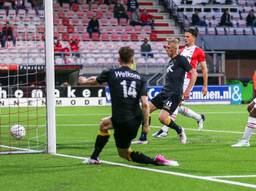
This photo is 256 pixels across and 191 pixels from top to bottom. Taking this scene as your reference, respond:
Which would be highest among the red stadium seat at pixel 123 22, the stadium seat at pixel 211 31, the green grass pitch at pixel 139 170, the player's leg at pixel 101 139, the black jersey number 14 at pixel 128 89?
the red stadium seat at pixel 123 22

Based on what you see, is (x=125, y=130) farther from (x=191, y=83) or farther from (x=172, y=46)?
(x=191, y=83)

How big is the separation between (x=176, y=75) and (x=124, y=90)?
3.71 meters

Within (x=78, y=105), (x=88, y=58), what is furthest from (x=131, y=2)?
(x=78, y=105)

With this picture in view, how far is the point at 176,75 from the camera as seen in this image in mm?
12844

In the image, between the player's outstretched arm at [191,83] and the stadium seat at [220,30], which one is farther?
the stadium seat at [220,30]

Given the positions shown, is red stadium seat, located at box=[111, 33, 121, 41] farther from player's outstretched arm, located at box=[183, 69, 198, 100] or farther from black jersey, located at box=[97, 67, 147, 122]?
black jersey, located at box=[97, 67, 147, 122]

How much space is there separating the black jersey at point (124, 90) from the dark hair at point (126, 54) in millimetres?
140

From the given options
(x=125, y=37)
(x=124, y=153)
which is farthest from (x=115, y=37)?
(x=124, y=153)

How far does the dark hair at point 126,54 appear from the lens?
9.16 m

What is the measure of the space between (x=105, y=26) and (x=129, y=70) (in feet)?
112

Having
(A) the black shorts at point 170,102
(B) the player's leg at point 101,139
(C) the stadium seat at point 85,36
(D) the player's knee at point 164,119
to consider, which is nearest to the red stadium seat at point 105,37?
(C) the stadium seat at point 85,36

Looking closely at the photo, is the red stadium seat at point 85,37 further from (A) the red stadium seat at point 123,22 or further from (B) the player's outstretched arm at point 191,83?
(B) the player's outstretched arm at point 191,83

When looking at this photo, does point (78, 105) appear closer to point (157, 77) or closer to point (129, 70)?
point (157, 77)

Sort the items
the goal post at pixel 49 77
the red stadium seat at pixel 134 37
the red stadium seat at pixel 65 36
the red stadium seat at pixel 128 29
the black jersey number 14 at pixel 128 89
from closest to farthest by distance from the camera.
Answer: the black jersey number 14 at pixel 128 89 < the goal post at pixel 49 77 < the red stadium seat at pixel 65 36 < the red stadium seat at pixel 134 37 < the red stadium seat at pixel 128 29
